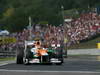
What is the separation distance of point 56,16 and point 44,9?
5.05 metres

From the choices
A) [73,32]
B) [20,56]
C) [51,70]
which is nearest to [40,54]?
[20,56]

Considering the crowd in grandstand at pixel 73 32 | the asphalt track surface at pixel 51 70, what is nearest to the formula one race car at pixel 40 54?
the asphalt track surface at pixel 51 70

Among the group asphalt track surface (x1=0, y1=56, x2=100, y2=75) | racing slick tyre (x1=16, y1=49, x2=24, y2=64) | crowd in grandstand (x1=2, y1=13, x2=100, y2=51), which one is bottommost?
asphalt track surface (x1=0, y1=56, x2=100, y2=75)

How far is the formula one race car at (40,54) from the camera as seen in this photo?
1909 cm

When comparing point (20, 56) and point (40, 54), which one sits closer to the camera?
point (40, 54)

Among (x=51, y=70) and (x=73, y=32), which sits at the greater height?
(x=73, y=32)

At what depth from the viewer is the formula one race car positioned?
62.6 ft

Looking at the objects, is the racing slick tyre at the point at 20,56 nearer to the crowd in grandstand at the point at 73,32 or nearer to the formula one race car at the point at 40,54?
the formula one race car at the point at 40,54

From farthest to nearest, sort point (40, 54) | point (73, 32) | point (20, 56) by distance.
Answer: point (73, 32) < point (20, 56) < point (40, 54)

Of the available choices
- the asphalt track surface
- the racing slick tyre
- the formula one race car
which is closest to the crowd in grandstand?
the racing slick tyre

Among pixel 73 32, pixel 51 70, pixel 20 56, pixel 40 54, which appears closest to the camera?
pixel 51 70

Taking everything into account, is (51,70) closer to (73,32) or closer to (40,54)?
(40,54)

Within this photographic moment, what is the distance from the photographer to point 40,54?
750 inches

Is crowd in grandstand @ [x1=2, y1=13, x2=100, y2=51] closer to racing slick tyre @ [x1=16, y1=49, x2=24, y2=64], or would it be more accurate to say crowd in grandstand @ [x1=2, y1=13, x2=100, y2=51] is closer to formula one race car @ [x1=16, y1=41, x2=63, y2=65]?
racing slick tyre @ [x1=16, y1=49, x2=24, y2=64]
